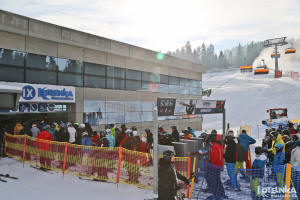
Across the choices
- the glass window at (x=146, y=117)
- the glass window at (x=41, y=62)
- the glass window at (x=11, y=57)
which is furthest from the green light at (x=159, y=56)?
the glass window at (x=11, y=57)

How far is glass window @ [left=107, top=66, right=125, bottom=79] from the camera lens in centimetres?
1982

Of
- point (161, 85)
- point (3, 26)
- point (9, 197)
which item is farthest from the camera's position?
point (161, 85)

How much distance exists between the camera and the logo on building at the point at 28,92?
13730 mm

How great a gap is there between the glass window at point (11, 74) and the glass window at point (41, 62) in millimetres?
715

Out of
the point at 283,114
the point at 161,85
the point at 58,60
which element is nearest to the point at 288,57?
the point at 283,114

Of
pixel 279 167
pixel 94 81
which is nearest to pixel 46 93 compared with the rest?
pixel 94 81

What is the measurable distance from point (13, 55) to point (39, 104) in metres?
3.24

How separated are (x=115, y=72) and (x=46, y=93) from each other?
6849mm

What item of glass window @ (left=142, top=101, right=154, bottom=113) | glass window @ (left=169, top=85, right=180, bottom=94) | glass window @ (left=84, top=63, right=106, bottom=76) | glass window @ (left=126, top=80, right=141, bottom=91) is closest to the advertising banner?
glass window @ (left=84, top=63, right=106, bottom=76)

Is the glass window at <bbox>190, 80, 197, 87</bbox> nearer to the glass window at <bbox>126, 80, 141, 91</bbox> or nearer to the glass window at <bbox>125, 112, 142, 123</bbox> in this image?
the glass window at <bbox>126, 80, 141, 91</bbox>

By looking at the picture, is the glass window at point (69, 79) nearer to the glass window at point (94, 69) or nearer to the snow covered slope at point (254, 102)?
the glass window at point (94, 69)

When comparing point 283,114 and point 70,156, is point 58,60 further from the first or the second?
point 283,114

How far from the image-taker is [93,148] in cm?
882

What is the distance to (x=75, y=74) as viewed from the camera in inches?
672
